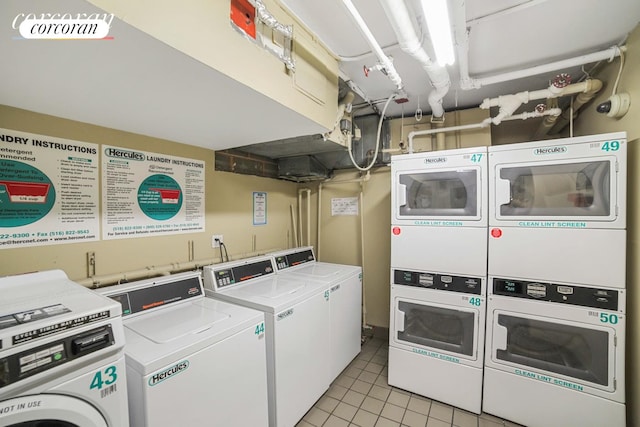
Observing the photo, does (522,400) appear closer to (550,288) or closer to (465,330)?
(465,330)

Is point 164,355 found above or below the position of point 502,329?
above

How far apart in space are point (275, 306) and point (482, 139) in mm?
2474

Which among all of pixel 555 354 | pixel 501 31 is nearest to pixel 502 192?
pixel 501 31

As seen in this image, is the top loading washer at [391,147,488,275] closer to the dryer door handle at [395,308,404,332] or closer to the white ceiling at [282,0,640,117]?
the dryer door handle at [395,308,404,332]

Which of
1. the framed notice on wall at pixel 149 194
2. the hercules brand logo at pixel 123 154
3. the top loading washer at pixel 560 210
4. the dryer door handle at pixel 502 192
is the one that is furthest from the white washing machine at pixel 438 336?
the hercules brand logo at pixel 123 154

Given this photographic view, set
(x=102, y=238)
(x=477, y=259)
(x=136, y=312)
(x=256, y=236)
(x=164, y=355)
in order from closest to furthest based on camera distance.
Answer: (x=164, y=355)
(x=136, y=312)
(x=102, y=238)
(x=477, y=259)
(x=256, y=236)

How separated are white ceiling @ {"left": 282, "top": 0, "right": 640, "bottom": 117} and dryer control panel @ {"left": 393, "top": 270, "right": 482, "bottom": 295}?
1583mm

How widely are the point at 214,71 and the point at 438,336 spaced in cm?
236

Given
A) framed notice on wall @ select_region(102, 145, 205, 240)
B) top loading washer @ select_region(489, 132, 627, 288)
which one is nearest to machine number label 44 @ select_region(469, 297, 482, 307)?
top loading washer @ select_region(489, 132, 627, 288)

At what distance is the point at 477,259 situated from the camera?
6.06ft

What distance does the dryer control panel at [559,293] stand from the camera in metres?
1.51

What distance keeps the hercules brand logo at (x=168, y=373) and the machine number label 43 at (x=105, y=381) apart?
151 mm

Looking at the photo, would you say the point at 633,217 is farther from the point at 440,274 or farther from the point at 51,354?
the point at 51,354

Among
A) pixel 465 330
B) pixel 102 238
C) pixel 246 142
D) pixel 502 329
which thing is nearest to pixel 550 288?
pixel 502 329
